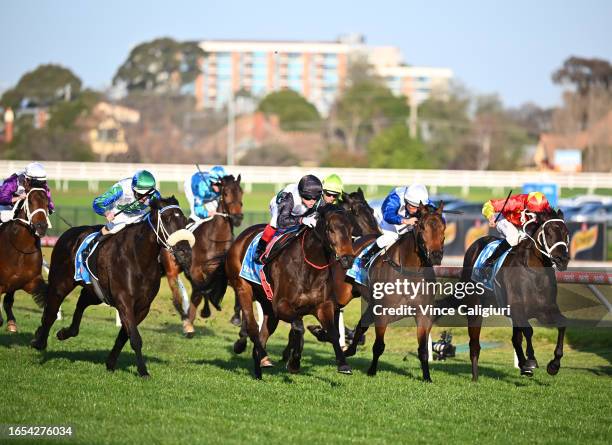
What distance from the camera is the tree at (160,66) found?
83.9 meters

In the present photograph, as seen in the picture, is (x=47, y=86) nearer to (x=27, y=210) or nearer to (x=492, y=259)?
(x=27, y=210)

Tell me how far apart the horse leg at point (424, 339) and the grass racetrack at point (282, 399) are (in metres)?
0.19

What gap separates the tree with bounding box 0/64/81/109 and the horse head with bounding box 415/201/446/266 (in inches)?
2033

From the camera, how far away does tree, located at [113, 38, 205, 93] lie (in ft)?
275

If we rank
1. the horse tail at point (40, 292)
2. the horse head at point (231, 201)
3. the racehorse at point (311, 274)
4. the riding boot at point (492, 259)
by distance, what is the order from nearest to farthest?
1. the racehorse at point (311, 274)
2. the riding boot at point (492, 259)
3. the horse tail at point (40, 292)
4. the horse head at point (231, 201)

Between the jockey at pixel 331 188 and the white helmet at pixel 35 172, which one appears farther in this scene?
the white helmet at pixel 35 172

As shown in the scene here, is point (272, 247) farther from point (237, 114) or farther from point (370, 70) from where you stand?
point (370, 70)

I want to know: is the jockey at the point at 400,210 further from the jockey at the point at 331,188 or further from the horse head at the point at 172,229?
the horse head at the point at 172,229


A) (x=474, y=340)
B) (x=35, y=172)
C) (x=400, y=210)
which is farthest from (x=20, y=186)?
(x=474, y=340)

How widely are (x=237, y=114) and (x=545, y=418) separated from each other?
75.4 metres

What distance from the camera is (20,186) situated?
1275 centimetres

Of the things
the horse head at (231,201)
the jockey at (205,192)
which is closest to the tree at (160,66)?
the jockey at (205,192)

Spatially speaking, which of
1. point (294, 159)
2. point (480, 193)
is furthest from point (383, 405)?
point (294, 159)

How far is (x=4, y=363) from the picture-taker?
35.5ft
